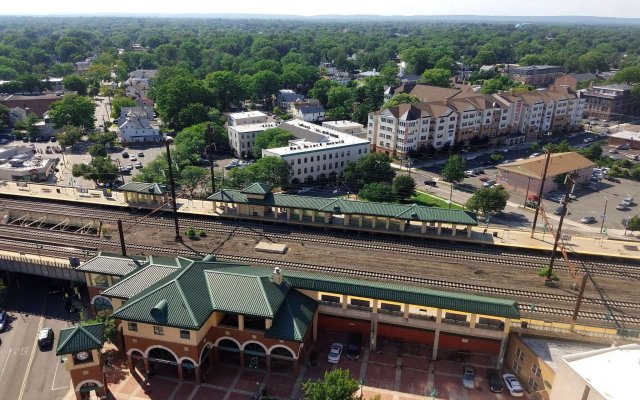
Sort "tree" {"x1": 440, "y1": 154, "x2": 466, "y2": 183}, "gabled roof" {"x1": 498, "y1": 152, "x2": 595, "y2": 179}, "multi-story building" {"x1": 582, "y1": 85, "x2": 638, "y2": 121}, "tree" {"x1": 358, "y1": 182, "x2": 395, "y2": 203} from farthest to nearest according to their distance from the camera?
1. "multi-story building" {"x1": 582, "y1": 85, "x2": 638, "y2": 121}
2. "tree" {"x1": 440, "y1": 154, "x2": 466, "y2": 183}
3. "gabled roof" {"x1": 498, "y1": 152, "x2": 595, "y2": 179}
4. "tree" {"x1": 358, "y1": 182, "x2": 395, "y2": 203}

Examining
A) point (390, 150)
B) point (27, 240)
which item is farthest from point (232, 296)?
point (390, 150)

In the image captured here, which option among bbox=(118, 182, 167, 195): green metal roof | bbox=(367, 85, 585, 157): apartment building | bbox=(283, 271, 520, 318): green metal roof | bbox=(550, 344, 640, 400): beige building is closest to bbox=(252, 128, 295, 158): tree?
bbox=(367, 85, 585, 157): apartment building

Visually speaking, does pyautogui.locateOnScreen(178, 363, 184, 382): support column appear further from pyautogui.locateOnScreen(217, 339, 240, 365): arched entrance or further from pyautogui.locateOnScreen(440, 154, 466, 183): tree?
pyautogui.locateOnScreen(440, 154, 466, 183): tree

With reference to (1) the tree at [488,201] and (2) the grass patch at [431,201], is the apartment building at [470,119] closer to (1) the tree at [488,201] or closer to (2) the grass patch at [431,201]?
(2) the grass patch at [431,201]

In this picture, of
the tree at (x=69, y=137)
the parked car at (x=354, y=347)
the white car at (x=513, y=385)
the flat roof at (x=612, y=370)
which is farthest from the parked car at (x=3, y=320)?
the tree at (x=69, y=137)

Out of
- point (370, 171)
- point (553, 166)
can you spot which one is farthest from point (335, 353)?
point (553, 166)

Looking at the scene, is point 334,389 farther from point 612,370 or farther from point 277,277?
point 612,370
